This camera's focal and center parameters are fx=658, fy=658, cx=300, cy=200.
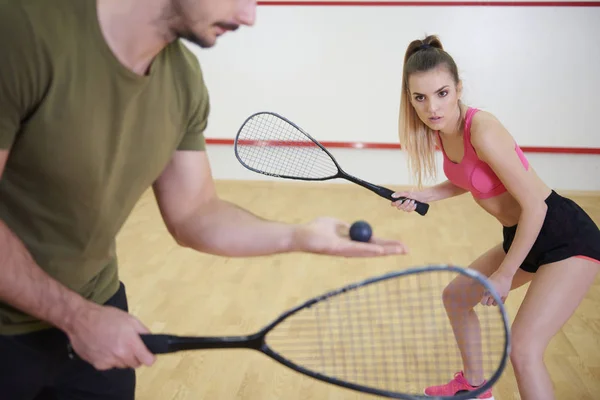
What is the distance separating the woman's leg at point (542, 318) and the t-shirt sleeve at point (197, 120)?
39.8 inches

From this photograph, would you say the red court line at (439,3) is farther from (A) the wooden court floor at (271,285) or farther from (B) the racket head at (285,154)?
(A) the wooden court floor at (271,285)

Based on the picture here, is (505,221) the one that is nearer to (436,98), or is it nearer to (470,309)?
(470,309)

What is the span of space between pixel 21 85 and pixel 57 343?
0.50 metres

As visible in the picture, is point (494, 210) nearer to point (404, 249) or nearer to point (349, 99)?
point (404, 249)

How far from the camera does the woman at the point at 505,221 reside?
5.74ft

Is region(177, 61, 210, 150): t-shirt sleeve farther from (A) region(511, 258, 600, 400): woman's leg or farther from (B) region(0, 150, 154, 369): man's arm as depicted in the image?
(A) region(511, 258, 600, 400): woman's leg

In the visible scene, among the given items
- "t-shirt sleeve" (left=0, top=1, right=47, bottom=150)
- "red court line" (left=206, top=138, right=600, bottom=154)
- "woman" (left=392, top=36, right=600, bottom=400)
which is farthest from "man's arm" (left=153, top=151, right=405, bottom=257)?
"red court line" (left=206, top=138, right=600, bottom=154)

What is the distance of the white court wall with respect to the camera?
16.6 feet

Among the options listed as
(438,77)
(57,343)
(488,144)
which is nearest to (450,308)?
(488,144)

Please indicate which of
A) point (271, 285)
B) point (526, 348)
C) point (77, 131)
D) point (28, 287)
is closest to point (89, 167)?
point (77, 131)

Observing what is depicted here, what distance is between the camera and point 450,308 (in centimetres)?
210

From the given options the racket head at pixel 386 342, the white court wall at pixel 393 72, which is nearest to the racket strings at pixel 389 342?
the racket head at pixel 386 342

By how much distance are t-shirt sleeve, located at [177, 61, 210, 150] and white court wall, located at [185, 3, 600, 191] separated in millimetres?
4032

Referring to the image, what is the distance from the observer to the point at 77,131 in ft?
3.20
